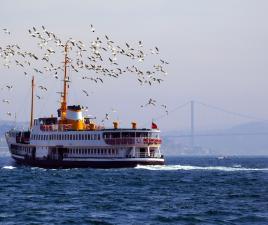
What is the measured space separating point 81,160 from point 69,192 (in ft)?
162

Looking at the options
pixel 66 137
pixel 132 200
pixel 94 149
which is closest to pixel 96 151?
pixel 94 149

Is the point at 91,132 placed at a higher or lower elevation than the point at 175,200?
higher

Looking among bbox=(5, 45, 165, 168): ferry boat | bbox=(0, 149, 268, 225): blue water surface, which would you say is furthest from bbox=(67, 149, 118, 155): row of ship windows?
bbox=(0, 149, 268, 225): blue water surface

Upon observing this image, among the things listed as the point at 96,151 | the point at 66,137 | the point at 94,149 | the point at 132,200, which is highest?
the point at 66,137

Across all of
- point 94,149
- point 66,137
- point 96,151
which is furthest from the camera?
point 66,137

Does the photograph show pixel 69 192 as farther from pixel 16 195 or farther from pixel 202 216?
pixel 202 216

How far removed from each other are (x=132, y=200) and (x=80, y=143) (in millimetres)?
58665

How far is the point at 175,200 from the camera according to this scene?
72.9m

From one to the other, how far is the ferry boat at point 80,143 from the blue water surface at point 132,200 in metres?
18.7

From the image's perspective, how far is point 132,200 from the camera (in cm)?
7275

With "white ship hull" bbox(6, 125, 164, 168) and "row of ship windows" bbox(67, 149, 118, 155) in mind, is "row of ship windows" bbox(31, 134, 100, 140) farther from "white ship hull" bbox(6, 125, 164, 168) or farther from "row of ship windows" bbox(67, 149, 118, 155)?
"row of ship windows" bbox(67, 149, 118, 155)

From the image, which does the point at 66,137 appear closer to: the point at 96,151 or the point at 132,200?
the point at 96,151

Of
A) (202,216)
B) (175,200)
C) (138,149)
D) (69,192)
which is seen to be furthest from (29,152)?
(202,216)

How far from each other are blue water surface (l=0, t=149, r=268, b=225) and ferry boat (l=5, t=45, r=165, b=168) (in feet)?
61.4
